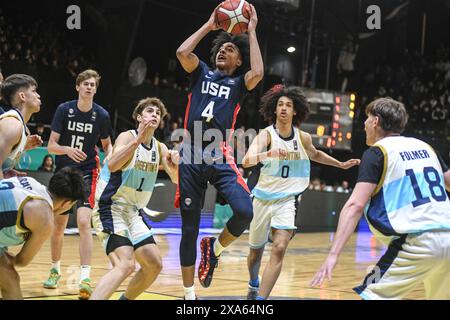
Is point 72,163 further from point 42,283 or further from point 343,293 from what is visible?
point 343,293

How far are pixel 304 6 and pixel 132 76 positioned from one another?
17.8ft

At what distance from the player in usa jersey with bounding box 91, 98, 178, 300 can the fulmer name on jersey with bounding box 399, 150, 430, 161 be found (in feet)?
6.02

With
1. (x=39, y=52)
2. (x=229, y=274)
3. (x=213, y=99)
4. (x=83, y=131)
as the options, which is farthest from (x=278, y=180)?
(x=39, y=52)

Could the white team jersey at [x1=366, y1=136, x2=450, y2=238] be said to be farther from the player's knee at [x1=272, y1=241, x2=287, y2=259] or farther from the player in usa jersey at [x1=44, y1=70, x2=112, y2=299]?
the player in usa jersey at [x1=44, y1=70, x2=112, y2=299]

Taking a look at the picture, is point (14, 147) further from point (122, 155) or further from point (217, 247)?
point (217, 247)

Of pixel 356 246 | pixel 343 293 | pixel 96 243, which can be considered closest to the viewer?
pixel 343 293

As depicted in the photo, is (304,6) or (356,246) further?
(304,6)

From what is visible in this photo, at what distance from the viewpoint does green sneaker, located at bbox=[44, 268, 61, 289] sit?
5.90 m

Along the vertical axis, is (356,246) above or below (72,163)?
below

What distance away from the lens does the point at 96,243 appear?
1039cm

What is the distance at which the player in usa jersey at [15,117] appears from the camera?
14.1 ft

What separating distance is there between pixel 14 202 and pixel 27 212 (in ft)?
0.36
